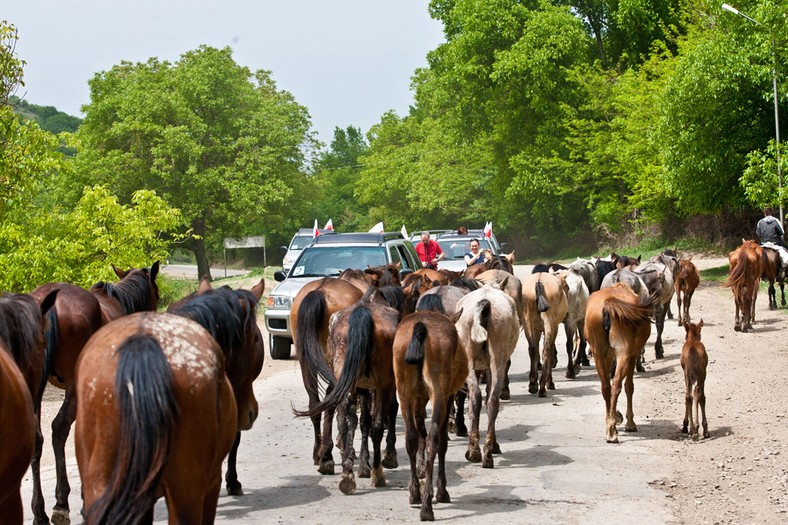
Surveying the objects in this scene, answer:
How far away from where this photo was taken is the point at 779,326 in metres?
22.3

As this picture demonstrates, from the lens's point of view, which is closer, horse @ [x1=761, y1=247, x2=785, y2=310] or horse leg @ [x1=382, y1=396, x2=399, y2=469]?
horse leg @ [x1=382, y1=396, x2=399, y2=469]

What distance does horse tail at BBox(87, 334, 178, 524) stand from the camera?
473 cm

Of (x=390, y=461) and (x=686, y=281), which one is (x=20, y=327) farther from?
(x=686, y=281)

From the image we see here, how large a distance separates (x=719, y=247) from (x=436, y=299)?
39567 mm

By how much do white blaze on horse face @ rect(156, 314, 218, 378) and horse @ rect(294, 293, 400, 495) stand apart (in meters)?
→ 3.29

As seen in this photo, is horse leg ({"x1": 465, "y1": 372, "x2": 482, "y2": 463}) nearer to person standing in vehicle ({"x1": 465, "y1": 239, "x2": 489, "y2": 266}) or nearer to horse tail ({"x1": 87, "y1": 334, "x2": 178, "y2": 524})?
horse tail ({"x1": 87, "y1": 334, "x2": 178, "y2": 524})

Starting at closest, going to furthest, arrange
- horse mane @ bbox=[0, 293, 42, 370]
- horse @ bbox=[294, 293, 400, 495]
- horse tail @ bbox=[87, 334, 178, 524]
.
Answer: horse tail @ bbox=[87, 334, 178, 524], horse mane @ bbox=[0, 293, 42, 370], horse @ bbox=[294, 293, 400, 495]

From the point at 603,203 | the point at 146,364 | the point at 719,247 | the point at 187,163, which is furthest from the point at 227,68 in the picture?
the point at 146,364

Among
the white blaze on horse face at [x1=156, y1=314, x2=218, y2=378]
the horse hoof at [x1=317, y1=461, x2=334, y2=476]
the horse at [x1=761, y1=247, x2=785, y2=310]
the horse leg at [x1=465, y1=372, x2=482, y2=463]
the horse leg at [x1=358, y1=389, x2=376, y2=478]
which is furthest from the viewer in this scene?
the horse at [x1=761, y1=247, x2=785, y2=310]

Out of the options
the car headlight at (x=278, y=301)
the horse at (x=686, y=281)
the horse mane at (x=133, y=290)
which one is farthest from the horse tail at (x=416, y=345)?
the horse at (x=686, y=281)

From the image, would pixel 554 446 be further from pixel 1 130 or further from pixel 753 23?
pixel 753 23

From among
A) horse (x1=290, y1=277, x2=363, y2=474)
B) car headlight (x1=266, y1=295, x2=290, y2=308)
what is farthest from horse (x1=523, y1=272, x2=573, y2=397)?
car headlight (x1=266, y1=295, x2=290, y2=308)

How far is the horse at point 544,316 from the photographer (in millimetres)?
14781

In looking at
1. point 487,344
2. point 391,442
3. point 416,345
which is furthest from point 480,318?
point 416,345
